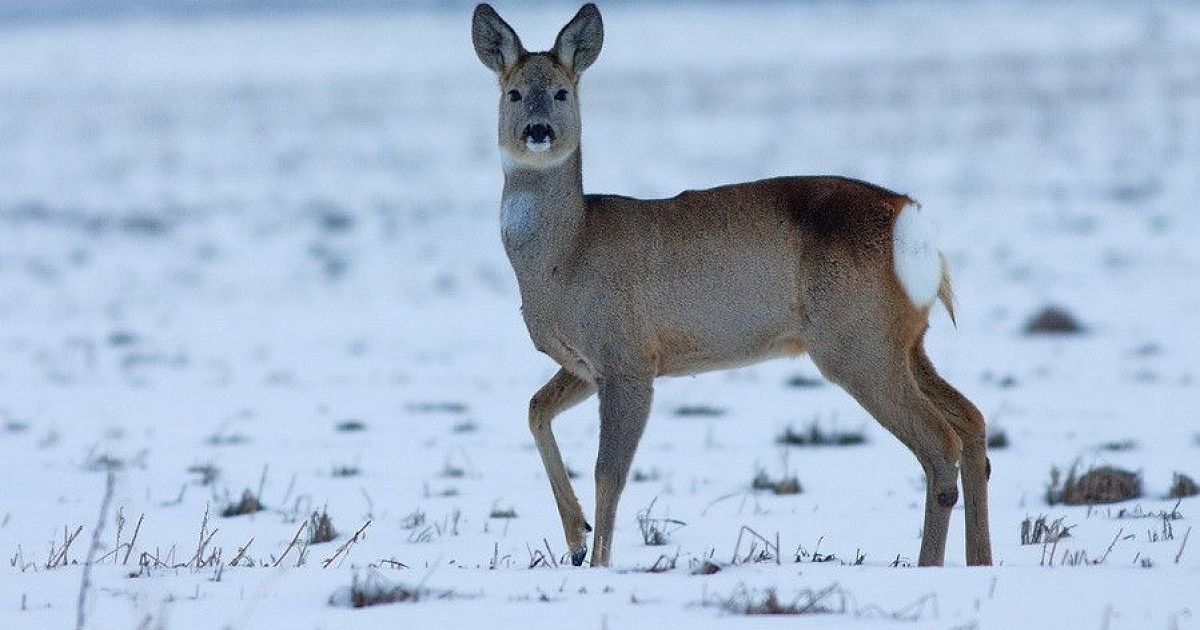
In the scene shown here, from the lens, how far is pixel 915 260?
22.4ft

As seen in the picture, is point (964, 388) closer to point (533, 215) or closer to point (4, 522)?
point (533, 215)

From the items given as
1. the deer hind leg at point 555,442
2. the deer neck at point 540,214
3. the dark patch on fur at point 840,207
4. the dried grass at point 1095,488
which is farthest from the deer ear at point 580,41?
the dried grass at point 1095,488

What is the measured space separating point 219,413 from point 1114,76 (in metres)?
35.9

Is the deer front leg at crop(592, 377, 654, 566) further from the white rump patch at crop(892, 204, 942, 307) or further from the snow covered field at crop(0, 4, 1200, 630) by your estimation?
the white rump patch at crop(892, 204, 942, 307)

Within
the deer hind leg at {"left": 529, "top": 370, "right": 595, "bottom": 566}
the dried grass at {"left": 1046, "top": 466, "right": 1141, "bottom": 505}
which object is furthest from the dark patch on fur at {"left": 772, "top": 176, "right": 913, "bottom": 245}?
the dried grass at {"left": 1046, "top": 466, "right": 1141, "bottom": 505}

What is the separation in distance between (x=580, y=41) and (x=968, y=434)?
2374 millimetres

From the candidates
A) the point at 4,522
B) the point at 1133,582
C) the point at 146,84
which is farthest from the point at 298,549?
the point at 146,84

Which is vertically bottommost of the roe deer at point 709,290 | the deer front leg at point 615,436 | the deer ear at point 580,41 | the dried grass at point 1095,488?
the dried grass at point 1095,488

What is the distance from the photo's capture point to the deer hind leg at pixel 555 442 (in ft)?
23.5

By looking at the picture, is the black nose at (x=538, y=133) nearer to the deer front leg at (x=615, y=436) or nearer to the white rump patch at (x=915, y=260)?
the deer front leg at (x=615, y=436)

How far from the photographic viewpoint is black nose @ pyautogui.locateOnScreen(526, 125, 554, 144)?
22.8 ft

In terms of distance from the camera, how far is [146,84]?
61.4m

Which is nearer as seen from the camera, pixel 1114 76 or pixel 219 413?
pixel 219 413

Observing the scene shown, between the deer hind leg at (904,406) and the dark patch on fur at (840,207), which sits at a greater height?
the dark patch on fur at (840,207)
